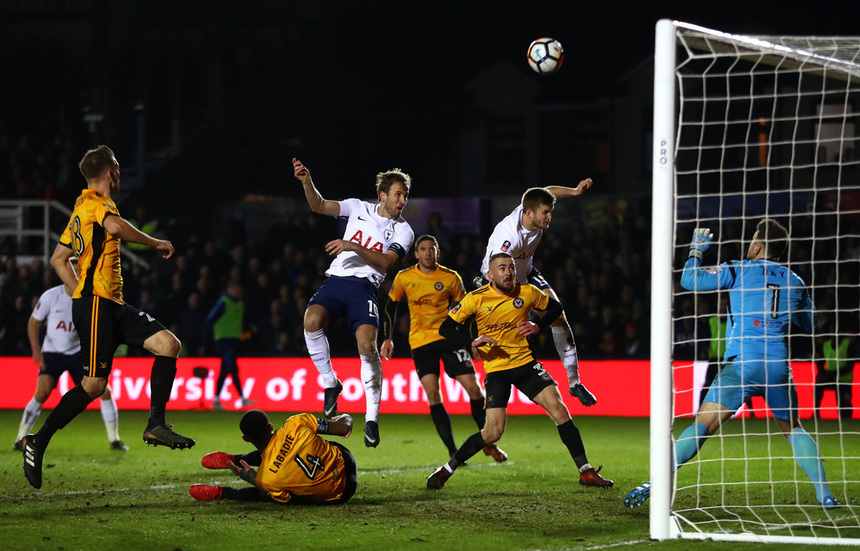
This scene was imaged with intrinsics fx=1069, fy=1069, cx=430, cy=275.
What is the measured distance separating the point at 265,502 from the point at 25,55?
20521 mm

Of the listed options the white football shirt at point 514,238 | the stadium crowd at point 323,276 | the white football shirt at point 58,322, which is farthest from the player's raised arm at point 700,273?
Answer: the stadium crowd at point 323,276

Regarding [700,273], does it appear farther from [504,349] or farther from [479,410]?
[479,410]

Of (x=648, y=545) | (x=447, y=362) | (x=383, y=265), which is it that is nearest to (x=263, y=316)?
(x=447, y=362)

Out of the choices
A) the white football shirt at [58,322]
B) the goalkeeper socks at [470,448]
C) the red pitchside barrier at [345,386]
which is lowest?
the red pitchside barrier at [345,386]

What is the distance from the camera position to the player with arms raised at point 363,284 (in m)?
8.55

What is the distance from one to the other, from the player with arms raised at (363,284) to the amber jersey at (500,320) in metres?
1.01

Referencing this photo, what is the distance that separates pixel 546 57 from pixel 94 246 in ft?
12.4

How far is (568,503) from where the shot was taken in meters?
7.20

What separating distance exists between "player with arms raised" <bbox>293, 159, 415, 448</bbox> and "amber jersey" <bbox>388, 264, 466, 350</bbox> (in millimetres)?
1053

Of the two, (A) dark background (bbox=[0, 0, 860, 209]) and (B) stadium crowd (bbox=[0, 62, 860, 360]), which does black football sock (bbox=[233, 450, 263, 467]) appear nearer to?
(B) stadium crowd (bbox=[0, 62, 860, 360])

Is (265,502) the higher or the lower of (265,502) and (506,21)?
the lower

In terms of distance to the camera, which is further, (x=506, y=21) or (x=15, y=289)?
(x=506, y=21)

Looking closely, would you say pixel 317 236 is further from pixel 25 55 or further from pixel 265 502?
pixel 265 502

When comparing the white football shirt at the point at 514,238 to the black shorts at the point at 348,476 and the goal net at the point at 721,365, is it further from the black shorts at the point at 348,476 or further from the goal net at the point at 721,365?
the black shorts at the point at 348,476
